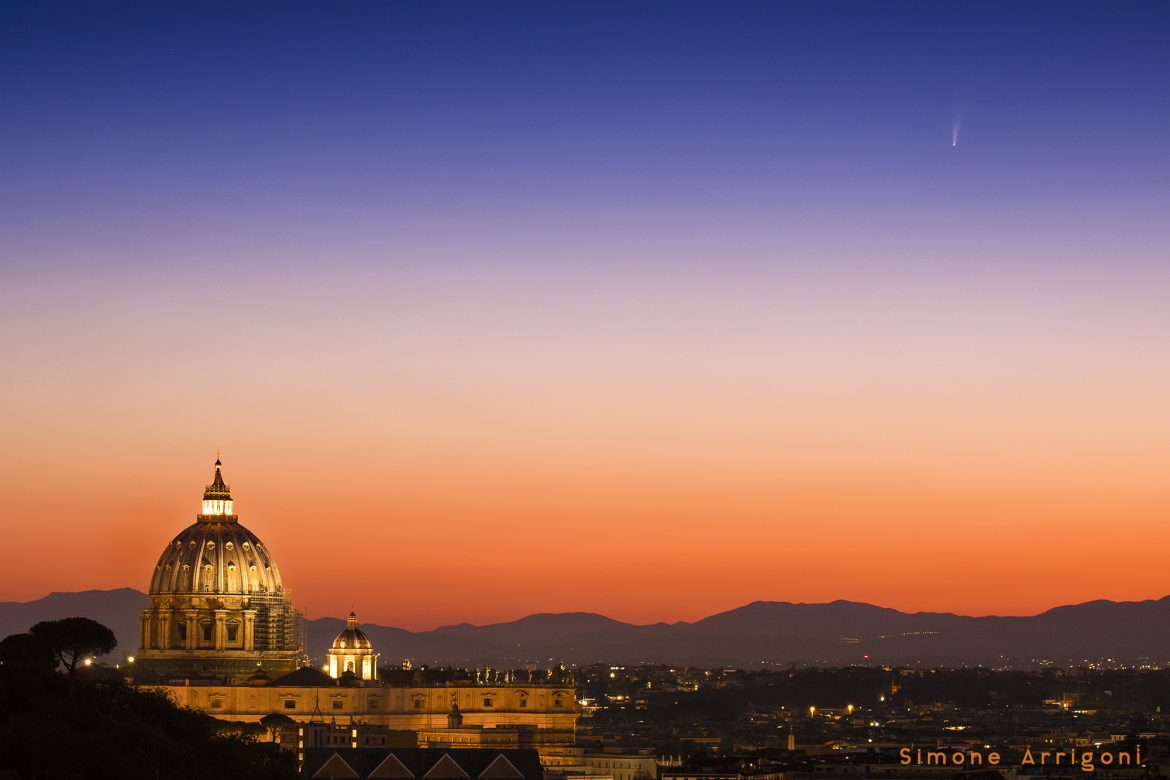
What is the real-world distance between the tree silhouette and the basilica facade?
40.6 metres

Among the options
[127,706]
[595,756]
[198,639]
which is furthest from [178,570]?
[127,706]

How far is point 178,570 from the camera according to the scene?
179750mm

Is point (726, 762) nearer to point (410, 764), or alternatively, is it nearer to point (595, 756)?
point (595, 756)

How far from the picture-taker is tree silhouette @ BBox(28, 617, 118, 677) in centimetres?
12225

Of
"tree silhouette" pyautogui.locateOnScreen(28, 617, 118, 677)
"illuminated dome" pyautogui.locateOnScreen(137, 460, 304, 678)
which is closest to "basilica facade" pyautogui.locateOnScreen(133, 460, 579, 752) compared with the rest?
"illuminated dome" pyautogui.locateOnScreen(137, 460, 304, 678)

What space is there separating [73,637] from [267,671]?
53.6 m

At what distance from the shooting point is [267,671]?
176250 mm

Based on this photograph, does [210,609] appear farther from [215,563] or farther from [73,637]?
[73,637]

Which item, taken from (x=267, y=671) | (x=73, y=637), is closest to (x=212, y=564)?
(x=267, y=671)

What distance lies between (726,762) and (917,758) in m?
11.0

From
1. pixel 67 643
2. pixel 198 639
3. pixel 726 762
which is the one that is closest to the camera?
pixel 67 643

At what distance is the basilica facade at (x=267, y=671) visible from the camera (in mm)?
169250

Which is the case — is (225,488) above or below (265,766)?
above

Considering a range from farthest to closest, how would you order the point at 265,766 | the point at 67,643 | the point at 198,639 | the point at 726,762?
the point at 198,639
the point at 726,762
the point at 67,643
the point at 265,766
